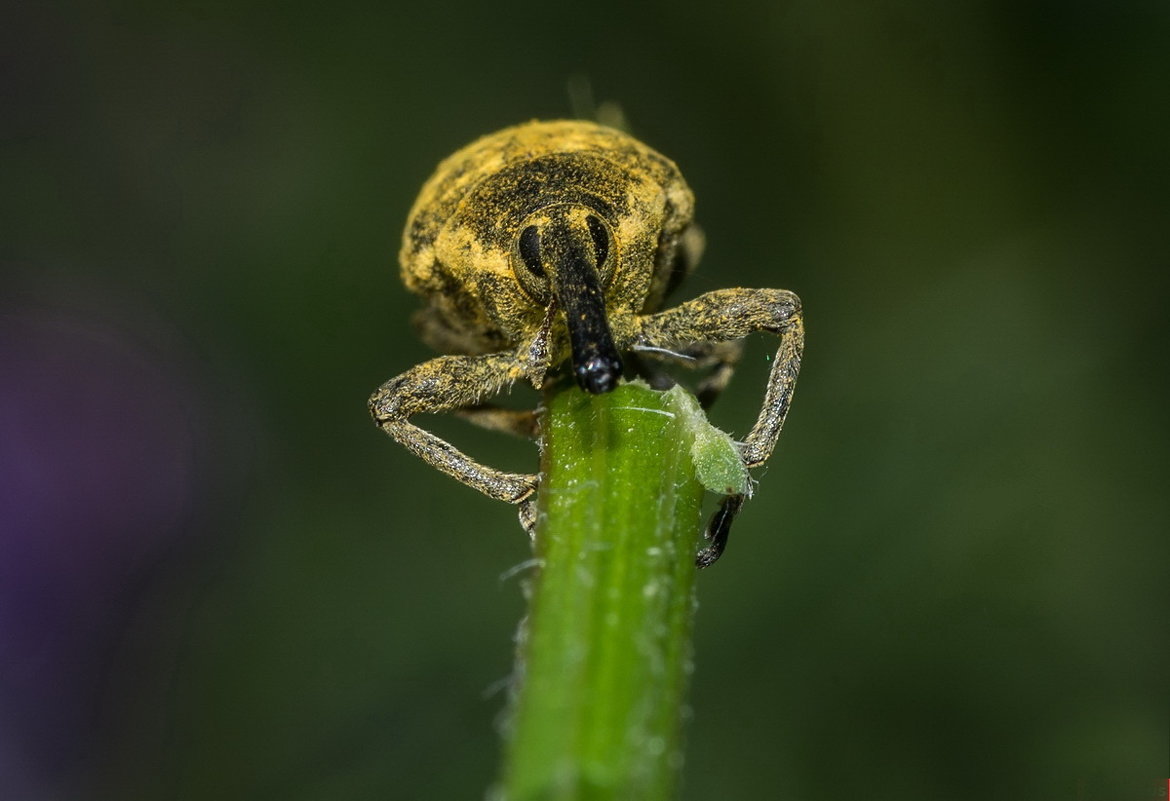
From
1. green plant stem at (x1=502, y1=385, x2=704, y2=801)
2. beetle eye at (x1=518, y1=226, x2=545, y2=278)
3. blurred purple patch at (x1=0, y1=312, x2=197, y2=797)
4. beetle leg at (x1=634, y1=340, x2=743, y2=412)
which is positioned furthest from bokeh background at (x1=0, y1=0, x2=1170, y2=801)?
green plant stem at (x1=502, y1=385, x2=704, y2=801)

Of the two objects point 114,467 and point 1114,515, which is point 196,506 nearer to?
point 114,467

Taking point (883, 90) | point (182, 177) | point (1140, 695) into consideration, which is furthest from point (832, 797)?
point (182, 177)

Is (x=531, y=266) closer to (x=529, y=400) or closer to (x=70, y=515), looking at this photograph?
(x=529, y=400)

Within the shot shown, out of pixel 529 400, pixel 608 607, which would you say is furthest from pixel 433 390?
pixel 529 400

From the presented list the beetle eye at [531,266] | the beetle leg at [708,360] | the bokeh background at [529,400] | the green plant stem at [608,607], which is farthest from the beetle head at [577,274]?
the bokeh background at [529,400]

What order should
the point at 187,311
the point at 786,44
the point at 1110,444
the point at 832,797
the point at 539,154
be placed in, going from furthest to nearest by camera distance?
the point at 786,44, the point at 187,311, the point at 1110,444, the point at 832,797, the point at 539,154

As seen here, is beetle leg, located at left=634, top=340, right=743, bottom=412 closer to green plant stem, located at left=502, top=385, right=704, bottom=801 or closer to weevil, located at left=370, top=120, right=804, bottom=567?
weevil, located at left=370, top=120, right=804, bottom=567
